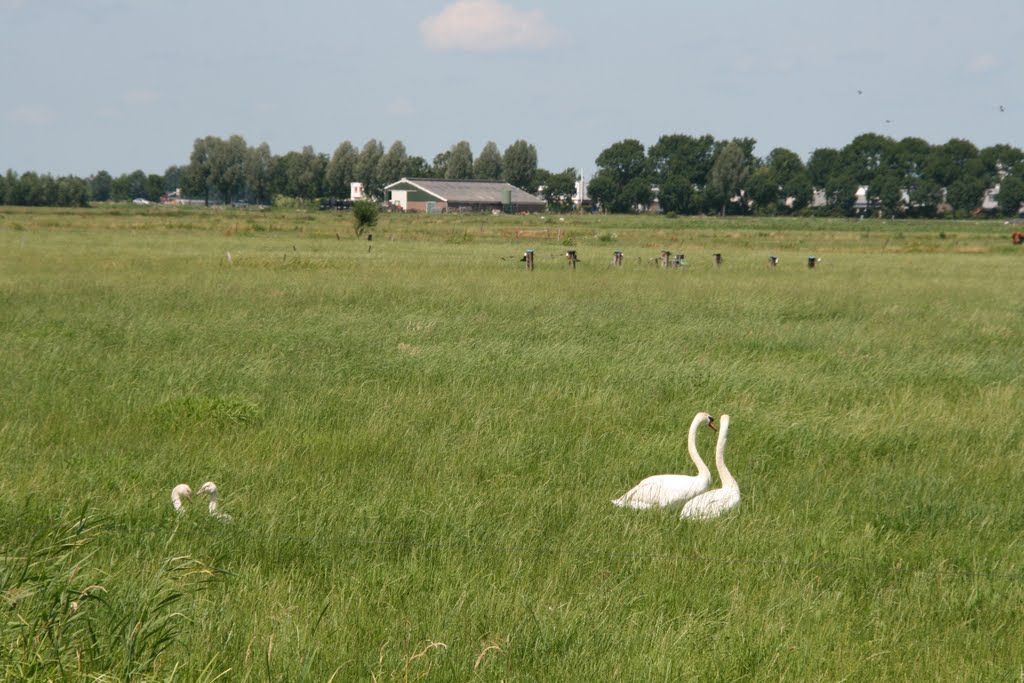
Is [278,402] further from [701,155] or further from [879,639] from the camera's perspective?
[701,155]

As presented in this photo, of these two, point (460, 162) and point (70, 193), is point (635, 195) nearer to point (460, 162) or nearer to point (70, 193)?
point (460, 162)

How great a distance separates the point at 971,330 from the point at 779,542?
1391 centimetres

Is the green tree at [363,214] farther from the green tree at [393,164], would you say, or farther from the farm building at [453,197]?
the green tree at [393,164]

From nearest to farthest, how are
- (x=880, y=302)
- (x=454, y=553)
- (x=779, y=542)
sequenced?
(x=454, y=553), (x=779, y=542), (x=880, y=302)

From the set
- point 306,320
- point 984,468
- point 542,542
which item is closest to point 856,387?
point 984,468

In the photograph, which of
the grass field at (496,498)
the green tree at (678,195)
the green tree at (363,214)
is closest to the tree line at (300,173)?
the green tree at (678,195)

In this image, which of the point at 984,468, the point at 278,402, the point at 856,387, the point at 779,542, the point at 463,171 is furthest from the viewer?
the point at 463,171

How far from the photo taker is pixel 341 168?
146 meters

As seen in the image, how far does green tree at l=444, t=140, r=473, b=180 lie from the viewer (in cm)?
15912

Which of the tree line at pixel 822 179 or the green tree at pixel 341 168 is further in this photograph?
the green tree at pixel 341 168

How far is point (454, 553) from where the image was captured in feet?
21.5

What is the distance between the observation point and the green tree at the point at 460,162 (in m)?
159

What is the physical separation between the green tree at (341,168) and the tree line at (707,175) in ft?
0.47

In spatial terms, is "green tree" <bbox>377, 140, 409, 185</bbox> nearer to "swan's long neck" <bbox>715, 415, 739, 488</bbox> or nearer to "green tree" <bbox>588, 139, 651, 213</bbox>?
"green tree" <bbox>588, 139, 651, 213</bbox>
